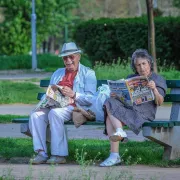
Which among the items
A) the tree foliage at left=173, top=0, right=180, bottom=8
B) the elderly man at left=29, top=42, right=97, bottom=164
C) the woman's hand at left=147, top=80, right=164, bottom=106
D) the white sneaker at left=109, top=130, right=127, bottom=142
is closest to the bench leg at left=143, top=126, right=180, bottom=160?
the woman's hand at left=147, top=80, right=164, bottom=106

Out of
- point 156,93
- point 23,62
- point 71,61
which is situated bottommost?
point 23,62

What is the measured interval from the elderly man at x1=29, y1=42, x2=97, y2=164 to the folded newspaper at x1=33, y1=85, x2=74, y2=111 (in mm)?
47

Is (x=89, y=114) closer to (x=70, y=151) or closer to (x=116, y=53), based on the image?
(x=70, y=151)

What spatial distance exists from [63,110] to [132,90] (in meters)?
0.79

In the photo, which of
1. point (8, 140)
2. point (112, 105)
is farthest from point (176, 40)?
point (112, 105)

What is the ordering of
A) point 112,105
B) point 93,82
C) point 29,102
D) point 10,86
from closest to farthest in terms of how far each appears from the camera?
point 112,105 < point 93,82 < point 29,102 < point 10,86

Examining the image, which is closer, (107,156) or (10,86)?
(107,156)

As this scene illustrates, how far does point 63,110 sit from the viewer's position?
848 centimetres

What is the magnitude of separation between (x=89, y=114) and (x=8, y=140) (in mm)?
2035

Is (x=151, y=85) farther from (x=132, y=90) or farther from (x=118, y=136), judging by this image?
(x=118, y=136)

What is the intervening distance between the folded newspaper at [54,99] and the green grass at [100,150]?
0.49m

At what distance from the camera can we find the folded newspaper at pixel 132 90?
26.4 ft

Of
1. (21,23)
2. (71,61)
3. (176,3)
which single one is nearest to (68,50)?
(71,61)

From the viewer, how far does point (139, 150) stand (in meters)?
8.66
